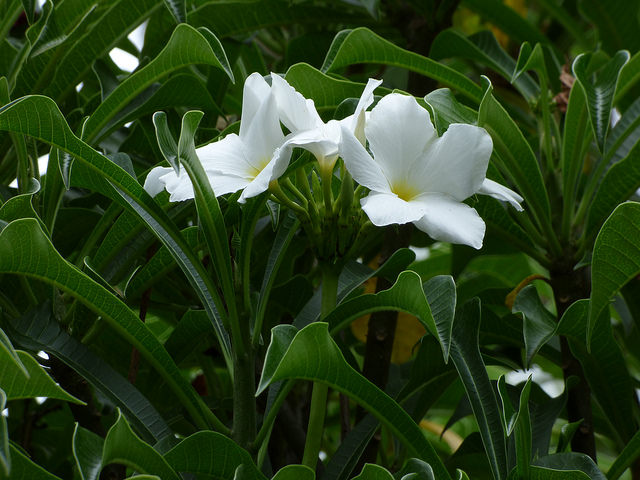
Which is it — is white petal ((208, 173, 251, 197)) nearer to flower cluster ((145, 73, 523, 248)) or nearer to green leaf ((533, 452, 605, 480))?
flower cluster ((145, 73, 523, 248))

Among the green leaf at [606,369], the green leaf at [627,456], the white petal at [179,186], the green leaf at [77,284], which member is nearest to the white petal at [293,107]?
the white petal at [179,186]

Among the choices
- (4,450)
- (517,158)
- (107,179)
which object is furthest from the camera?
(517,158)

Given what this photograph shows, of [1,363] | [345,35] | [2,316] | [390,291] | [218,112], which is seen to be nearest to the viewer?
[1,363]

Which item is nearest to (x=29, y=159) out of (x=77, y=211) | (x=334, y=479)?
(x=77, y=211)

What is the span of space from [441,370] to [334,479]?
17 centimetres

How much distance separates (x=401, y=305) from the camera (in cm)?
66

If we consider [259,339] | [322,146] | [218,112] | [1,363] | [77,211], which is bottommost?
[1,363]

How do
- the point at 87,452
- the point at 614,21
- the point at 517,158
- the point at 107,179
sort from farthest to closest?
1. the point at 614,21
2. the point at 517,158
3. the point at 107,179
4. the point at 87,452

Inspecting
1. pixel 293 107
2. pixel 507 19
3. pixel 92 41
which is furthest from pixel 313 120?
pixel 507 19

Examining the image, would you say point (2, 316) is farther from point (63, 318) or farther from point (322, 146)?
point (322, 146)

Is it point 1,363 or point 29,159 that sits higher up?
point 29,159

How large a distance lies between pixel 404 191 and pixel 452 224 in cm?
7

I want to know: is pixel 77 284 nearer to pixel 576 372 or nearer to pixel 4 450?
pixel 4 450

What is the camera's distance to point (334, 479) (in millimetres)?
829
